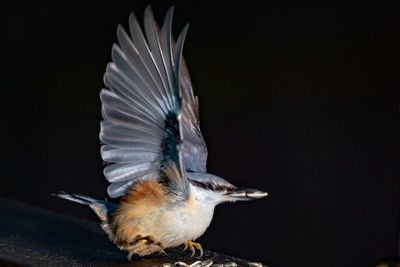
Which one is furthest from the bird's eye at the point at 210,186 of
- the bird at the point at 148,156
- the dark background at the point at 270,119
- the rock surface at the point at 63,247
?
the dark background at the point at 270,119

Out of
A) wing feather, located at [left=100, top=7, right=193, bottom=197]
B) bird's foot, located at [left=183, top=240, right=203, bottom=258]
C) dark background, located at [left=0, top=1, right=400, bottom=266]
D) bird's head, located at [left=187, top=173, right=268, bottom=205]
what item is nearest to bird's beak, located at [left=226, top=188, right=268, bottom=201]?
bird's head, located at [left=187, top=173, right=268, bottom=205]

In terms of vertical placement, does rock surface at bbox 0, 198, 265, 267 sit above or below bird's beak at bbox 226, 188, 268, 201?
below

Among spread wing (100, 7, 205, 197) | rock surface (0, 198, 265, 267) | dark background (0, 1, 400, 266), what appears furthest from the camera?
dark background (0, 1, 400, 266)

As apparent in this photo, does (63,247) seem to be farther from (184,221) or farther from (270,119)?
(270,119)

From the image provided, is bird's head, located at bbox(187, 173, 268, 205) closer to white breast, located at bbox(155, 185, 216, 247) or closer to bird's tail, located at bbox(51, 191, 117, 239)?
white breast, located at bbox(155, 185, 216, 247)

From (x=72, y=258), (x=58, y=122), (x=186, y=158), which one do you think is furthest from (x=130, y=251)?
(x=58, y=122)

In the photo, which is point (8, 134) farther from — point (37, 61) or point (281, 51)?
point (281, 51)
